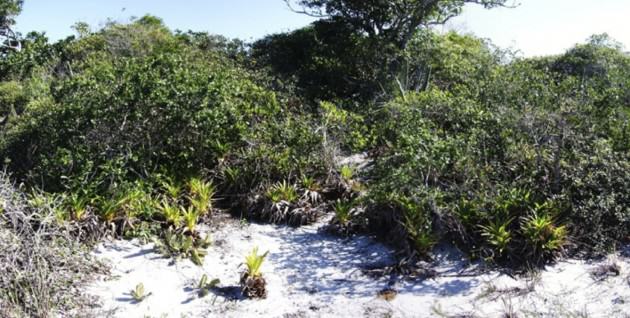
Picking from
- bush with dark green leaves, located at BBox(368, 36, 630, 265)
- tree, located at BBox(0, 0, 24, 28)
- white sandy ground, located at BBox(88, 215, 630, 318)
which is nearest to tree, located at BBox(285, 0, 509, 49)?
bush with dark green leaves, located at BBox(368, 36, 630, 265)

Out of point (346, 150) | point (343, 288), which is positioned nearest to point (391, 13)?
point (346, 150)

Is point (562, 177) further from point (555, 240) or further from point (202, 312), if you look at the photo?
point (202, 312)

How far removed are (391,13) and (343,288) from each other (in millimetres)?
9310

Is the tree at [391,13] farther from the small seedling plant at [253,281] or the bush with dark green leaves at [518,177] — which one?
the small seedling plant at [253,281]

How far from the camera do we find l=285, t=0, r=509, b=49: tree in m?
13.9

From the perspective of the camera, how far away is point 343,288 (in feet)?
21.7

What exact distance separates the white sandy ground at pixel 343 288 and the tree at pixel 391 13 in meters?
8.21

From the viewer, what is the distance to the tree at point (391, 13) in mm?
13852

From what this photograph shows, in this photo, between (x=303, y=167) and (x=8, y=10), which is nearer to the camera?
(x=303, y=167)

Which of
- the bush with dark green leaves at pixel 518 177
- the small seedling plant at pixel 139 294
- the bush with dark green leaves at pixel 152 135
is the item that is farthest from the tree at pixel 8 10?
the small seedling plant at pixel 139 294

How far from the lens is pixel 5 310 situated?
5.19 metres

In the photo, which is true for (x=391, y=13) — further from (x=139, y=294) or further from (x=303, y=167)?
(x=139, y=294)

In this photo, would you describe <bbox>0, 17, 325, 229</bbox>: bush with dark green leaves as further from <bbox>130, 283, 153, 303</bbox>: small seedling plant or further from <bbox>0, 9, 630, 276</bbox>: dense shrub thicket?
<bbox>130, 283, 153, 303</bbox>: small seedling plant

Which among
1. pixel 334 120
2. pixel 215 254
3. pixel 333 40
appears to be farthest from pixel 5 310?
pixel 333 40
